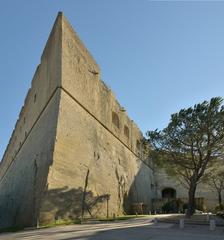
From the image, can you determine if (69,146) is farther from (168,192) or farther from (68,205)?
(168,192)

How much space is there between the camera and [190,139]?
17.2m

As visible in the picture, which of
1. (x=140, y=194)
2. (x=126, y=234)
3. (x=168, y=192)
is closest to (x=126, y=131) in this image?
(x=140, y=194)

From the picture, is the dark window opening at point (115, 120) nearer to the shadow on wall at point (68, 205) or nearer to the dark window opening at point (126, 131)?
the dark window opening at point (126, 131)

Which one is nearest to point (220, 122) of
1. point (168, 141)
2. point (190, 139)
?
point (190, 139)

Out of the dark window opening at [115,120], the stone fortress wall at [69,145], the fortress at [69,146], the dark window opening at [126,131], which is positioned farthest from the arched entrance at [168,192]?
the dark window opening at [115,120]

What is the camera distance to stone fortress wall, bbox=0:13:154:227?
14656mm

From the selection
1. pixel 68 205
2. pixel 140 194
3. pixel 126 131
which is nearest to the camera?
pixel 68 205

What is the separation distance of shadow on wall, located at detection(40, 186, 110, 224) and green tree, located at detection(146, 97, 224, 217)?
5.40 m

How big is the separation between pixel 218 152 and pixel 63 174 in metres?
9.17

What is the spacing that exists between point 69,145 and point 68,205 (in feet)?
10.8

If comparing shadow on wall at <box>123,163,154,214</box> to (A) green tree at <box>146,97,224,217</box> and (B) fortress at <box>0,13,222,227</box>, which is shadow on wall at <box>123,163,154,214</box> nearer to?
(B) fortress at <box>0,13,222,227</box>

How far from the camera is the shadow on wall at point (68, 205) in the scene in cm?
1345

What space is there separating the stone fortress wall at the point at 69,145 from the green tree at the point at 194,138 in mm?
4690

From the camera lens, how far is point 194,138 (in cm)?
1697
